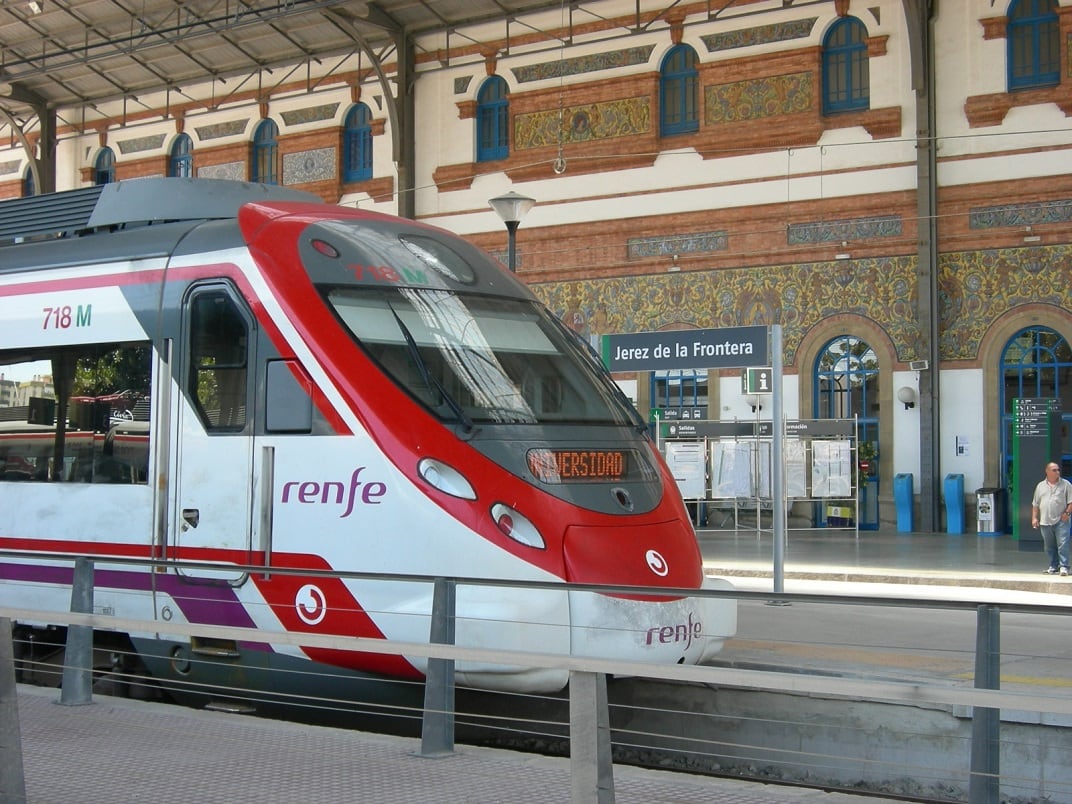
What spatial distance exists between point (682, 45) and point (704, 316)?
15.4 ft

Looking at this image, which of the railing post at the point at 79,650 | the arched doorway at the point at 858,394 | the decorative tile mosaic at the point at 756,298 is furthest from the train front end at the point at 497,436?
the arched doorway at the point at 858,394

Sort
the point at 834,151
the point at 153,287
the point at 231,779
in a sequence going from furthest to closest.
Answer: the point at 834,151, the point at 153,287, the point at 231,779

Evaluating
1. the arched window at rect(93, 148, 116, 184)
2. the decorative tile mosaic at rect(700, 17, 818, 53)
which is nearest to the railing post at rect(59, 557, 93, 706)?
the decorative tile mosaic at rect(700, 17, 818, 53)

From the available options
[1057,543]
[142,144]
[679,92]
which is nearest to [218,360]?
[1057,543]

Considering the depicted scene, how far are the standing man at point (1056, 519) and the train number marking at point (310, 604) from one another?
12227 millimetres

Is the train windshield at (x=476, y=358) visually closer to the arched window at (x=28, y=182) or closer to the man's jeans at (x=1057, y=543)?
the man's jeans at (x=1057, y=543)

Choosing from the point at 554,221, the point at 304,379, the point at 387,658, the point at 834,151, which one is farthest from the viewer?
the point at 554,221

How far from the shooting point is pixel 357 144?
28.9 meters

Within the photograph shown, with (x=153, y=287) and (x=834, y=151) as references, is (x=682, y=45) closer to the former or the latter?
(x=834, y=151)

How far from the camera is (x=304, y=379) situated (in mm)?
8305

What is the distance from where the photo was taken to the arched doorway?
23.8 meters

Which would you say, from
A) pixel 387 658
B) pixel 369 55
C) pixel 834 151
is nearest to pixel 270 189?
pixel 387 658

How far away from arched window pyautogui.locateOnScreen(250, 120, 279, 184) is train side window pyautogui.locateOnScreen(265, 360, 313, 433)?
22.3 metres

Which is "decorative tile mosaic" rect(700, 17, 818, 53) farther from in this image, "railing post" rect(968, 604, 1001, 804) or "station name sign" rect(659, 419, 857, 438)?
"railing post" rect(968, 604, 1001, 804)
